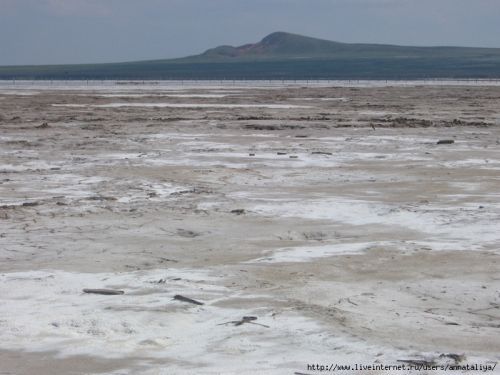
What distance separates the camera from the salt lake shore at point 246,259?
7137 mm

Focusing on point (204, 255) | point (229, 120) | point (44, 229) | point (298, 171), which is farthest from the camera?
point (229, 120)

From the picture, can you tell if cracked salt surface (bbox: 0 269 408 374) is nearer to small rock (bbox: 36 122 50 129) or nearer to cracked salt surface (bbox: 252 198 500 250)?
cracked salt surface (bbox: 252 198 500 250)

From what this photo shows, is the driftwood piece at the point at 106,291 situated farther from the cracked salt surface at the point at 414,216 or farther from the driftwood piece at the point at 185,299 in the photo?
the cracked salt surface at the point at 414,216

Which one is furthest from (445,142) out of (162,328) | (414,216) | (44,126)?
(162,328)

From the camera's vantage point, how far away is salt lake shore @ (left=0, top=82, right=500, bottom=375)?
714cm

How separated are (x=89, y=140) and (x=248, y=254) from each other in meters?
15.9

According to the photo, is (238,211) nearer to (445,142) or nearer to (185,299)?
(185,299)

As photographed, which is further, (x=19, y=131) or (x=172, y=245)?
(x=19, y=131)

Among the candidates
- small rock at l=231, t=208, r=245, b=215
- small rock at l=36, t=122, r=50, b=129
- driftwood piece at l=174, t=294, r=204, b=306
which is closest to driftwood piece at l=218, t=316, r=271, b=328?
driftwood piece at l=174, t=294, r=204, b=306

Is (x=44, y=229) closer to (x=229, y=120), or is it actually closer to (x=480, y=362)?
(x=480, y=362)

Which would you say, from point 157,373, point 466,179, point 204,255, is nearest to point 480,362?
point 157,373

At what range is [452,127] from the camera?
31.2 metres

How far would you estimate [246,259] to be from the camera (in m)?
10.5

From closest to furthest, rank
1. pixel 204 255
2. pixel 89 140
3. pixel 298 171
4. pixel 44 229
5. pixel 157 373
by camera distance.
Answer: pixel 157 373
pixel 204 255
pixel 44 229
pixel 298 171
pixel 89 140
